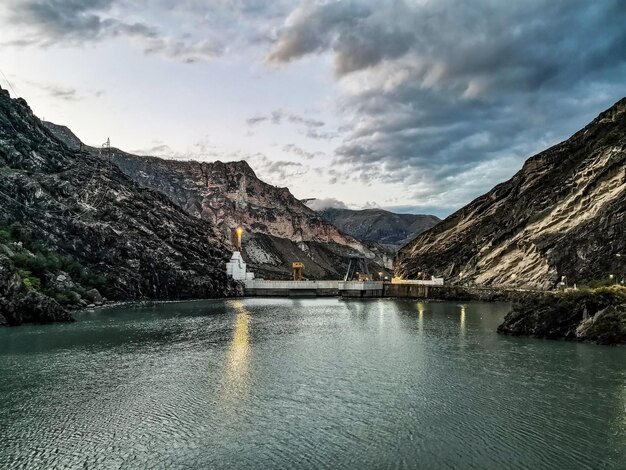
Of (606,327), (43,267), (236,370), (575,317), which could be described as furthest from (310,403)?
(43,267)

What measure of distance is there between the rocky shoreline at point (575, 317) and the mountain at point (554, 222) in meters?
43.5

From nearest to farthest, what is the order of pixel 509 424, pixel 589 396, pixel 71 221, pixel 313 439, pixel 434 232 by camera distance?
1. pixel 313 439
2. pixel 509 424
3. pixel 589 396
4. pixel 71 221
5. pixel 434 232

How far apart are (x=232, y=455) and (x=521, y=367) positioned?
81.7 feet

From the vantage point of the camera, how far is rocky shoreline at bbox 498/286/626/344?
44.2 meters

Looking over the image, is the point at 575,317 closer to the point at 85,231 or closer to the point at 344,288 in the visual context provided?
the point at 85,231

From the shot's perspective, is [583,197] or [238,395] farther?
[583,197]

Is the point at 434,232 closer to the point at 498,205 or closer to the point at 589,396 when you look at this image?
the point at 498,205

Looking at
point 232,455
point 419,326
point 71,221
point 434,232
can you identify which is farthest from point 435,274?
point 232,455

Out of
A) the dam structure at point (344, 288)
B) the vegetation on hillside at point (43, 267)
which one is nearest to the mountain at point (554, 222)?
the dam structure at point (344, 288)

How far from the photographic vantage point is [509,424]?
77.8 feet

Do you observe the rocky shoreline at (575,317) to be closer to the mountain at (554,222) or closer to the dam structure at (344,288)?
the mountain at (554,222)

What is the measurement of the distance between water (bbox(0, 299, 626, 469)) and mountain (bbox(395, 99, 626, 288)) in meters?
54.7

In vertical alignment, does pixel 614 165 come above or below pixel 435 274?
above

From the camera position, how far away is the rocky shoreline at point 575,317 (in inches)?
1738
